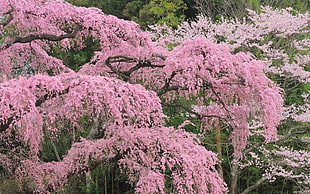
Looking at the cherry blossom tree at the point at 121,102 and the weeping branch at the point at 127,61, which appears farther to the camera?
the weeping branch at the point at 127,61

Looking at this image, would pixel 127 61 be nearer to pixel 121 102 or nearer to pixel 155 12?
pixel 121 102

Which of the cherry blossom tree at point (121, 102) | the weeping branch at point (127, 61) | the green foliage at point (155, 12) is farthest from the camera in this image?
the green foliage at point (155, 12)

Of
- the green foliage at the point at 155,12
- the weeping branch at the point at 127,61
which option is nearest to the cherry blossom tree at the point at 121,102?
the weeping branch at the point at 127,61

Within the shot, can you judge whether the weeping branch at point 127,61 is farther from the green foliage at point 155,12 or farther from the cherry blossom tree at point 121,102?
the green foliage at point 155,12

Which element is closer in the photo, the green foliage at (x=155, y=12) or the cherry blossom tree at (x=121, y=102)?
the cherry blossom tree at (x=121, y=102)

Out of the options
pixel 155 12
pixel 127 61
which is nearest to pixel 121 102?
pixel 127 61

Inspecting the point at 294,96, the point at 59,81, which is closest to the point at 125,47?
the point at 59,81

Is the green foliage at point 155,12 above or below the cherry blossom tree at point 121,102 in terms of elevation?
above

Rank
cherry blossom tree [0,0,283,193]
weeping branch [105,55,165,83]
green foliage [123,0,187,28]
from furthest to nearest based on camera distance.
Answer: green foliage [123,0,187,28]
weeping branch [105,55,165,83]
cherry blossom tree [0,0,283,193]

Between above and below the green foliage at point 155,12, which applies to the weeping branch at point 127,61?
below

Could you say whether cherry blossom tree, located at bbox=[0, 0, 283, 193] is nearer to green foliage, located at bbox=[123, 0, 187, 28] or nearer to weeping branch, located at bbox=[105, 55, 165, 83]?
weeping branch, located at bbox=[105, 55, 165, 83]

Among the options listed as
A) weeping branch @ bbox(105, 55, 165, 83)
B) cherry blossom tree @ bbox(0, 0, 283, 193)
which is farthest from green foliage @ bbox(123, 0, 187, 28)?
cherry blossom tree @ bbox(0, 0, 283, 193)

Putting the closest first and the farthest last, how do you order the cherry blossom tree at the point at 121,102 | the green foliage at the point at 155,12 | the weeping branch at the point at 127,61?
the cherry blossom tree at the point at 121,102, the weeping branch at the point at 127,61, the green foliage at the point at 155,12

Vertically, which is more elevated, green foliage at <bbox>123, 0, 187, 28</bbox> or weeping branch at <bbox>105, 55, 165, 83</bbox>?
green foliage at <bbox>123, 0, 187, 28</bbox>
